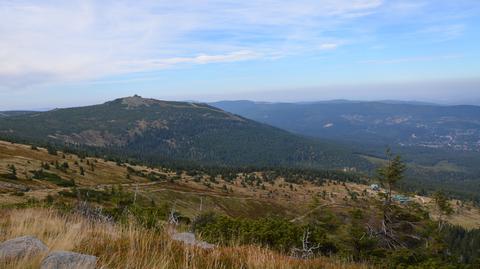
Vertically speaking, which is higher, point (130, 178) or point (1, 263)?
point (1, 263)

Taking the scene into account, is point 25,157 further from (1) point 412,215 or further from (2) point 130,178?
(1) point 412,215

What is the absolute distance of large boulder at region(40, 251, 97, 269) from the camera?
181 inches

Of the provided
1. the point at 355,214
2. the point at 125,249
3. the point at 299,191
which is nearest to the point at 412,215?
the point at 355,214

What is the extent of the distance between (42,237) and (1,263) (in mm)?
2580

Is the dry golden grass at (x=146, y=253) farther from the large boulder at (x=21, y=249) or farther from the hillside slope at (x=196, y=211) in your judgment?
the large boulder at (x=21, y=249)

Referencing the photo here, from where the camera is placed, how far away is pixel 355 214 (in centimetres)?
3669

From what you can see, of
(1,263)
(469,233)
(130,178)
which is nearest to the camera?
(1,263)

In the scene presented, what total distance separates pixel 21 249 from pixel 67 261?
3.02 ft

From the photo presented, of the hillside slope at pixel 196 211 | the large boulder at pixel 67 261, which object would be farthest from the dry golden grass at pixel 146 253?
the large boulder at pixel 67 261

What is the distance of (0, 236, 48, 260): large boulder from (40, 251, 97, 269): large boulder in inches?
14.0

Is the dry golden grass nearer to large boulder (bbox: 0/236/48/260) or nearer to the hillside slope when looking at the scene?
the hillside slope

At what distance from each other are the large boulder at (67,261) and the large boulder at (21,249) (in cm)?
36

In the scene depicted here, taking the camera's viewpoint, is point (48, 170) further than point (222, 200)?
No

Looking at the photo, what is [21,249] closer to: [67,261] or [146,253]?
[67,261]
